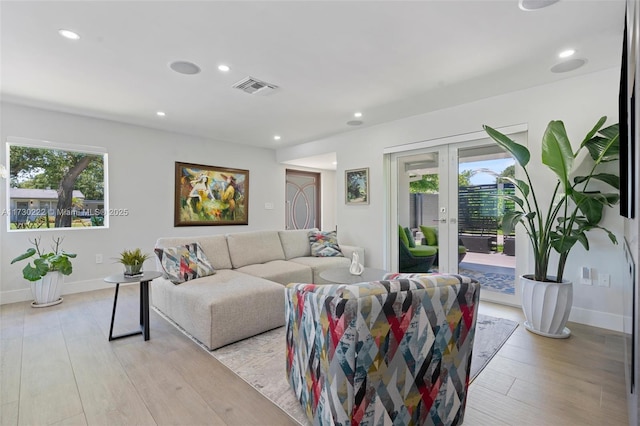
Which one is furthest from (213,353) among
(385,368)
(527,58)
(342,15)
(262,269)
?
(527,58)

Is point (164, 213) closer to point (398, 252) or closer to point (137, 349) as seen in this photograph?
point (137, 349)

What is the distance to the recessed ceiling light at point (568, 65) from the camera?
2.68m

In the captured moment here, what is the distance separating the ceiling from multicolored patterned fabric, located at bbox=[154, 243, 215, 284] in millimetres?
1739

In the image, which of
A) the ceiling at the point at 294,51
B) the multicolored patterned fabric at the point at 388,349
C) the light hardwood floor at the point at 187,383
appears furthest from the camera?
the ceiling at the point at 294,51

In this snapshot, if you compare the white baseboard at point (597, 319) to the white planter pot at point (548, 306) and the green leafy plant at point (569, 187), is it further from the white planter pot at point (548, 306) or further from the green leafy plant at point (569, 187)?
the green leafy plant at point (569, 187)

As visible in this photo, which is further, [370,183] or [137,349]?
[370,183]

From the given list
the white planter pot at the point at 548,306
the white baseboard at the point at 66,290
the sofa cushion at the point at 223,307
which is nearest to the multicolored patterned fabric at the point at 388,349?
the sofa cushion at the point at 223,307

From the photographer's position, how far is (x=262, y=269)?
Answer: 3582 millimetres

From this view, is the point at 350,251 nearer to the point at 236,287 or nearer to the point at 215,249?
the point at 215,249

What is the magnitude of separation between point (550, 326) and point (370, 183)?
2866 mm

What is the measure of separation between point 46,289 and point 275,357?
316cm

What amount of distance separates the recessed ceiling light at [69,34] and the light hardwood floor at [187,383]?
245 centimetres

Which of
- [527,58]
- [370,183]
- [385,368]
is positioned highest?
[527,58]

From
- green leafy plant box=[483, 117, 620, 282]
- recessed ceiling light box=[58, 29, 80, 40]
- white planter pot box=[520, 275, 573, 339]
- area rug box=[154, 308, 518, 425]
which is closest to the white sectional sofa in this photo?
area rug box=[154, 308, 518, 425]
